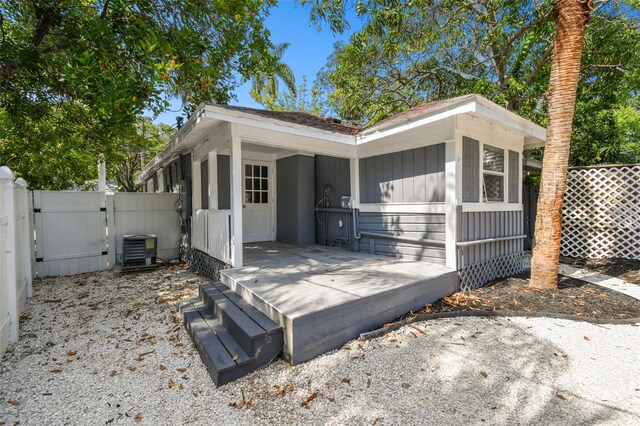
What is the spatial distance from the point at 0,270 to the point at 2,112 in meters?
7.54

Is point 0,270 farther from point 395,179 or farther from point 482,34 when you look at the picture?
point 482,34

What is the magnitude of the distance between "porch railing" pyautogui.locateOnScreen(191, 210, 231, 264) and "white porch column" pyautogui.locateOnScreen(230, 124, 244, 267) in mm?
188

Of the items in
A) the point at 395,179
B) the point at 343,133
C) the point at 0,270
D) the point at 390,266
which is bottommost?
the point at 390,266

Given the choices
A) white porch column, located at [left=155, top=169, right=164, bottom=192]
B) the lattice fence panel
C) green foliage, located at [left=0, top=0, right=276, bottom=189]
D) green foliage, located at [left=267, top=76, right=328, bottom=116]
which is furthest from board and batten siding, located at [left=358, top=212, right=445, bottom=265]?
green foliage, located at [left=267, top=76, right=328, bottom=116]

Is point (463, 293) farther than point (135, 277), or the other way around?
point (135, 277)

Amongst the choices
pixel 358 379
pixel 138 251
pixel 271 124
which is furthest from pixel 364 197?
pixel 138 251

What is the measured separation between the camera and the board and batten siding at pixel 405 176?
464 cm

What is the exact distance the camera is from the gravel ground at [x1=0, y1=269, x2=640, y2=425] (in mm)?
2051

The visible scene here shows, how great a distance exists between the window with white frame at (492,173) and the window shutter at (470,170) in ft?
0.82

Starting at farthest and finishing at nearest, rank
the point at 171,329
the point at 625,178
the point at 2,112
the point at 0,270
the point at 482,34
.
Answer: the point at 482,34, the point at 2,112, the point at 625,178, the point at 171,329, the point at 0,270

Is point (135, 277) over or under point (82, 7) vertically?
under

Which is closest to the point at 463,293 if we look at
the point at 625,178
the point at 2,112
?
the point at 625,178

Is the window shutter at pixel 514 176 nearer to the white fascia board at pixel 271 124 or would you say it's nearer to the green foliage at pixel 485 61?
the green foliage at pixel 485 61

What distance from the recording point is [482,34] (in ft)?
27.8
